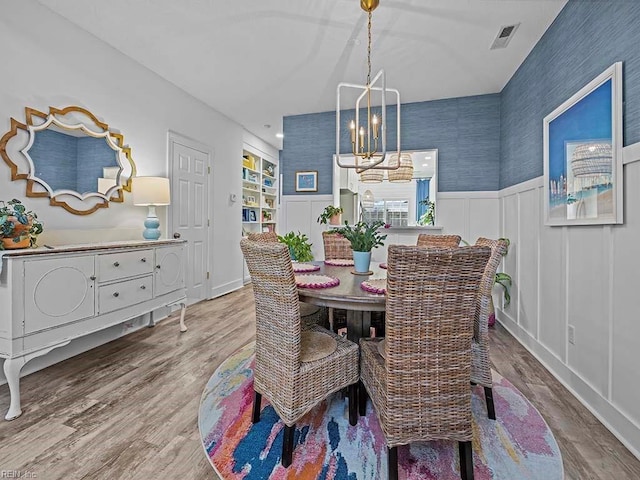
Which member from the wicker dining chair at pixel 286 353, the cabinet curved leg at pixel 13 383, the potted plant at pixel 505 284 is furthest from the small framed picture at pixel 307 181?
the cabinet curved leg at pixel 13 383

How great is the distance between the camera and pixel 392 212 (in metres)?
4.21

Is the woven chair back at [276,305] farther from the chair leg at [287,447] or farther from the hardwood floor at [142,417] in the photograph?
the hardwood floor at [142,417]

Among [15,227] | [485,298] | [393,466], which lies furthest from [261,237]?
[393,466]

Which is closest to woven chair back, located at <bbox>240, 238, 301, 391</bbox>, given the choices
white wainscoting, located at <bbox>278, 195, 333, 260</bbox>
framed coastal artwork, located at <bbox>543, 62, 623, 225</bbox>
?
framed coastal artwork, located at <bbox>543, 62, 623, 225</bbox>

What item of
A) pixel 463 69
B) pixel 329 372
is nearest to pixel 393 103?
pixel 463 69

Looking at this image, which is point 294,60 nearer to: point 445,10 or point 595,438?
point 445,10

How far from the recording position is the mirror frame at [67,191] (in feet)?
7.18

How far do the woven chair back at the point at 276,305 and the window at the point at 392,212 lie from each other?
293 centimetres

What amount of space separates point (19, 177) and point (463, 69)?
392cm

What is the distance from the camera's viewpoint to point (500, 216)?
12.4 ft

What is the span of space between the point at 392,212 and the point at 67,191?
11.2 ft

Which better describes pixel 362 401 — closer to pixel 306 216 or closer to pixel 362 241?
pixel 362 241

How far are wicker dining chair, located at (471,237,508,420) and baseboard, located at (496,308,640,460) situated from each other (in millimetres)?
577

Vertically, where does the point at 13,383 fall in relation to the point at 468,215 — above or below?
below
